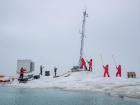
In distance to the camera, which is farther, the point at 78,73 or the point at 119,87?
the point at 78,73

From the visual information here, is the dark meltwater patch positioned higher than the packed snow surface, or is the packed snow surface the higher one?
the packed snow surface

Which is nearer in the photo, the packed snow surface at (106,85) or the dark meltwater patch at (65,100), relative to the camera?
the dark meltwater patch at (65,100)

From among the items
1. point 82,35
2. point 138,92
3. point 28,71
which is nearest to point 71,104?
point 138,92

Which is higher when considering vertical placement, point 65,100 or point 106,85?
point 106,85

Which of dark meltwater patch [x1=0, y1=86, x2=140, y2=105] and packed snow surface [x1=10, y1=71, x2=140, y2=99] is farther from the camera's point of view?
packed snow surface [x1=10, y1=71, x2=140, y2=99]

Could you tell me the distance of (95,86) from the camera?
38188mm

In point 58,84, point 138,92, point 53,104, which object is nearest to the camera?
point 53,104

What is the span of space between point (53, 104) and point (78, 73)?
28.9m

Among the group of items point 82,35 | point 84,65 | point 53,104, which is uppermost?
point 82,35

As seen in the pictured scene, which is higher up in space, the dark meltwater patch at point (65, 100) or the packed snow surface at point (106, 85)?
the packed snow surface at point (106, 85)

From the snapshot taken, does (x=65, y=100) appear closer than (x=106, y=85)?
Yes

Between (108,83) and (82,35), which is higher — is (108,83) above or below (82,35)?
below

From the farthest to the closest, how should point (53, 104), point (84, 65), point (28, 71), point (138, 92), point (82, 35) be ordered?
point (28, 71) → point (82, 35) → point (84, 65) → point (138, 92) → point (53, 104)

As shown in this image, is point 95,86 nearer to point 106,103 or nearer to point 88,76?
point 88,76
